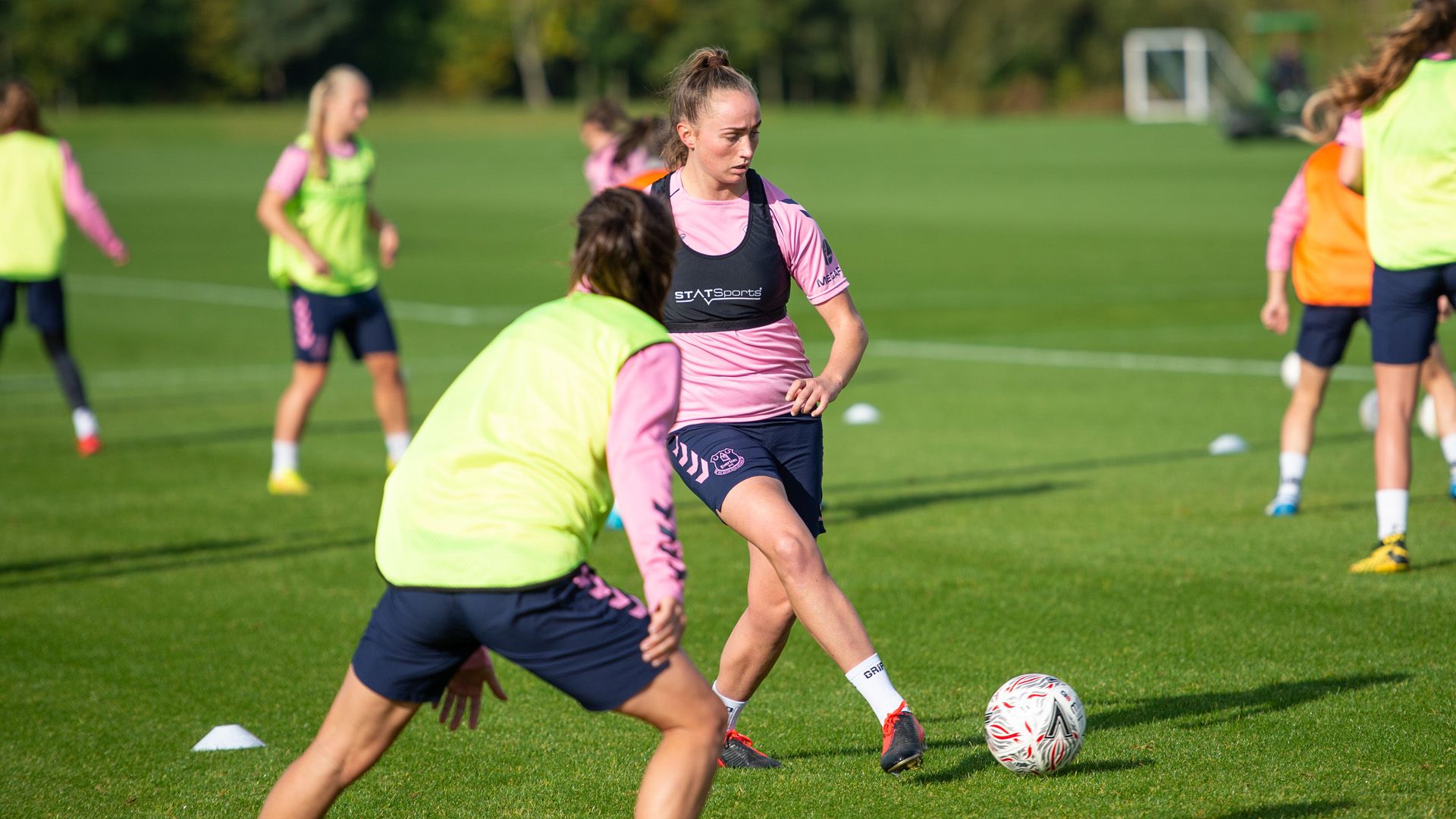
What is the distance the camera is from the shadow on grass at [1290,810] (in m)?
4.73

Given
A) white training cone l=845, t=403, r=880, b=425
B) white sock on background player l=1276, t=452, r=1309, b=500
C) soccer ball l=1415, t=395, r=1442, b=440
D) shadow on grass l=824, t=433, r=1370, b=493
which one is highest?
white sock on background player l=1276, t=452, r=1309, b=500

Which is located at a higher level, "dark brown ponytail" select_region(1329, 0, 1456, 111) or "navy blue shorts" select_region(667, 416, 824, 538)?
"dark brown ponytail" select_region(1329, 0, 1456, 111)

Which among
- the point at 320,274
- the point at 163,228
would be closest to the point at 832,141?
the point at 163,228

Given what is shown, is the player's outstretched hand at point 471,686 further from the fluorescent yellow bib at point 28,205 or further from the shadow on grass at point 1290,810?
the fluorescent yellow bib at point 28,205

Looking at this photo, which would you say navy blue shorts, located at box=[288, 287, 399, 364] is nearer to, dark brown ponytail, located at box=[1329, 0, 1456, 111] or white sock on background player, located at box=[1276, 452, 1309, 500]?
white sock on background player, located at box=[1276, 452, 1309, 500]

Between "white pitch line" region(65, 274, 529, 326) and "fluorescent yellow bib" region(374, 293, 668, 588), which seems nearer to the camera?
"fluorescent yellow bib" region(374, 293, 668, 588)

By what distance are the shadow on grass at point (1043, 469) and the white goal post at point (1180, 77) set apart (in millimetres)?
63327

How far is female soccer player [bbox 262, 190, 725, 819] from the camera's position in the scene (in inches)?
142

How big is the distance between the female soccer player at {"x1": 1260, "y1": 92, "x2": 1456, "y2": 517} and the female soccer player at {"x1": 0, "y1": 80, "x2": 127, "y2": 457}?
8.23m

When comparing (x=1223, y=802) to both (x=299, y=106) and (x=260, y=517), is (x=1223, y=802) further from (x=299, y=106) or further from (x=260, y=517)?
(x=299, y=106)

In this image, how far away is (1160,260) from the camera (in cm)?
2558

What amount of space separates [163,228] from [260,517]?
28201 millimetres

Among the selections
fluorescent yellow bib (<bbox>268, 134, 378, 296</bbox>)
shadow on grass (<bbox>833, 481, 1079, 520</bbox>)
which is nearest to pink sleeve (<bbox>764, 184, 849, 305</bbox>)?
shadow on grass (<bbox>833, 481, 1079, 520</bbox>)

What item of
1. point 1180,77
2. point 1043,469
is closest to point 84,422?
point 1043,469
